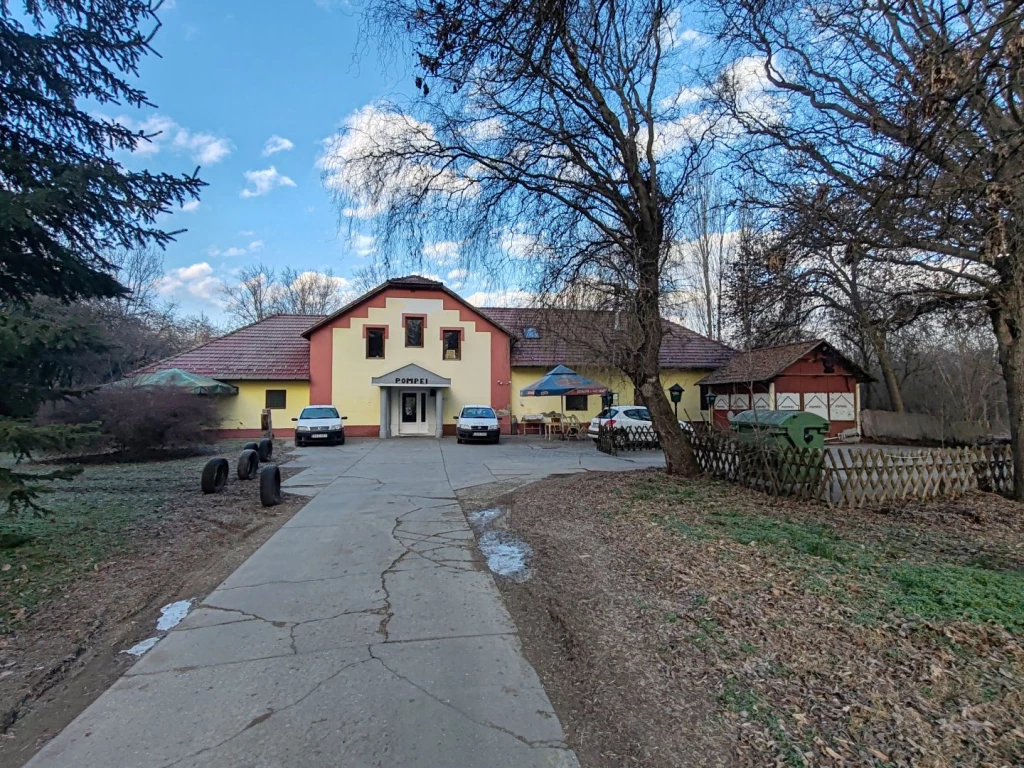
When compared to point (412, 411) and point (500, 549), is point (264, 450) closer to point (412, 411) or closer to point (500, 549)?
point (500, 549)

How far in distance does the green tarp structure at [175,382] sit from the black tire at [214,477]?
8.76 metres

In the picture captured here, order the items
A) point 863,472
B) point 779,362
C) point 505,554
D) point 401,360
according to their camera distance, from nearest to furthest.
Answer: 1. point 505,554
2. point 863,472
3. point 779,362
4. point 401,360

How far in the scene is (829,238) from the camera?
7930 mm

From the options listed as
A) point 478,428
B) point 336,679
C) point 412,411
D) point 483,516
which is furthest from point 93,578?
point 412,411

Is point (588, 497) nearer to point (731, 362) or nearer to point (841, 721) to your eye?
point (841, 721)

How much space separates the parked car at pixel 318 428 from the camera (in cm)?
2300

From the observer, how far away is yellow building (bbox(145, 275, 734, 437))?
27.7 meters

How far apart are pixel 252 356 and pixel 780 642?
2916cm

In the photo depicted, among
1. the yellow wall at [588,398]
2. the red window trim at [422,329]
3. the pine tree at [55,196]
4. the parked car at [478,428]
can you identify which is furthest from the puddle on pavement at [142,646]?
the yellow wall at [588,398]

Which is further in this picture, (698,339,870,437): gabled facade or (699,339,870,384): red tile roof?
(698,339,870,437): gabled facade

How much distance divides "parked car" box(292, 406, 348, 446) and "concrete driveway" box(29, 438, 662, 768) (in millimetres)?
16627

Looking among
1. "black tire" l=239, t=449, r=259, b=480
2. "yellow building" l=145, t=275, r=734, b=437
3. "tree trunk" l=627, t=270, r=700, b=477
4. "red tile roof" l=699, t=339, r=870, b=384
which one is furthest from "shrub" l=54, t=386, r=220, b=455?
"red tile roof" l=699, t=339, r=870, b=384

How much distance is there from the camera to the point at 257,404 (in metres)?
27.9

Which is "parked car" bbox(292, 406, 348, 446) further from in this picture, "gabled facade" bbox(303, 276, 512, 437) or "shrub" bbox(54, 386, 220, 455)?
"shrub" bbox(54, 386, 220, 455)
